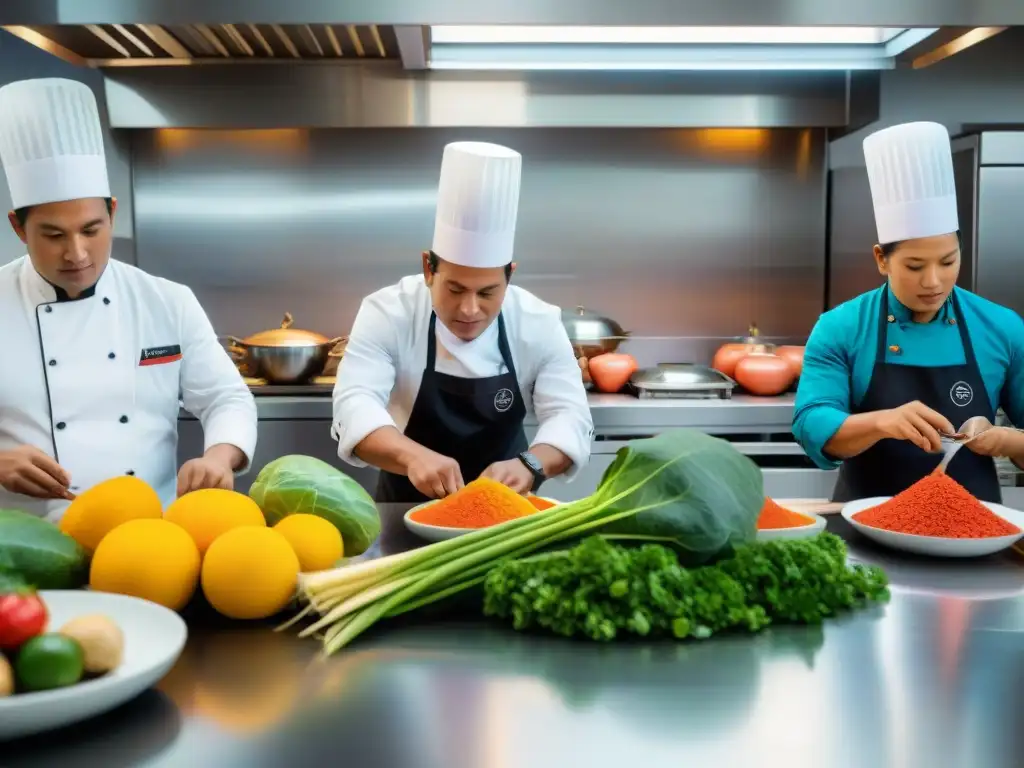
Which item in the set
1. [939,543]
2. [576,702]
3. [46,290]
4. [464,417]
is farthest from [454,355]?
[576,702]

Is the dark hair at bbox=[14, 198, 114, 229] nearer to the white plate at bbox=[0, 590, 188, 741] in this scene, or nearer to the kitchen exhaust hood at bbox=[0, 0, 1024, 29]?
the kitchen exhaust hood at bbox=[0, 0, 1024, 29]

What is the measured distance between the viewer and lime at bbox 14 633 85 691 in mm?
764

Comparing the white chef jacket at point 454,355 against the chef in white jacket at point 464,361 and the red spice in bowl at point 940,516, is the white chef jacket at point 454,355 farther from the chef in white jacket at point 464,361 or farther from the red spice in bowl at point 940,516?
the red spice in bowl at point 940,516

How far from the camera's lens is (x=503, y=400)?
2250 mm

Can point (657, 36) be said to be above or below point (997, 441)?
above

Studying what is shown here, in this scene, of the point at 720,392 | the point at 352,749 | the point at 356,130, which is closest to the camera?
the point at 352,749

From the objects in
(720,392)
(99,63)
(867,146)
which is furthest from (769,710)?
(99,63)

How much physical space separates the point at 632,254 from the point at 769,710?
2.90 metres

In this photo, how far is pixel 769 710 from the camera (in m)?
0.85

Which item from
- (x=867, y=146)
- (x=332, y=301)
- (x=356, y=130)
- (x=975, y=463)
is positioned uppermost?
(x=356, y=130)

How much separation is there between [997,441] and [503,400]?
1046mm

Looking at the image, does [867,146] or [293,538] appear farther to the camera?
[867,146]

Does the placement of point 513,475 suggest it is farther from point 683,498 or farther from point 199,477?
point 683,498

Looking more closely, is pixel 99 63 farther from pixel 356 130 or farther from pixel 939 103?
pixel 939 103
